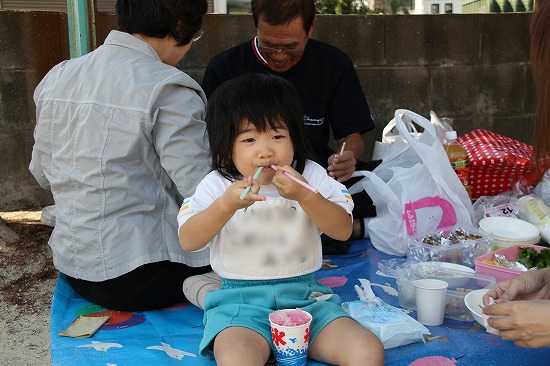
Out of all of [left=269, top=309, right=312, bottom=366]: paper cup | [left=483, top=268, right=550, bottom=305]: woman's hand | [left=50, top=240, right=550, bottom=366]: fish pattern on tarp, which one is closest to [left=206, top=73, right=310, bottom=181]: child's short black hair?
[left=269, top=309, right=312, bottom=366]: paper cup

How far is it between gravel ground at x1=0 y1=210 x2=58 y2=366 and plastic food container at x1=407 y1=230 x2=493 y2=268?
1.61 m

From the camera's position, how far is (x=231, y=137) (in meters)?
1.89

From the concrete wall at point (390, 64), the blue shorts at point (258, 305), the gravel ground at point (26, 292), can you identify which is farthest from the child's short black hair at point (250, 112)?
the concrete wall at point (390, 64)

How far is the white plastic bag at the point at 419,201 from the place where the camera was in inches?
111

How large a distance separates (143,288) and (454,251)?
1273 mm

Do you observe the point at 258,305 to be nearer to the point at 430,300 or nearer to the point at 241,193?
the point at 241,193

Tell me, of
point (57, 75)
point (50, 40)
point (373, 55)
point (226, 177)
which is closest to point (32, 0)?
point (50, 40)

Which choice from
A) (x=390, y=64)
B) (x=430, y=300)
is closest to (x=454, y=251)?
(x=430, y=300)

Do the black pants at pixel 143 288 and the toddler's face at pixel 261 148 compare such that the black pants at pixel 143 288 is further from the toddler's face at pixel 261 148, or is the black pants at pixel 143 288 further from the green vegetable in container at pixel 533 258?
the green vegetable in container at pixel 533 258

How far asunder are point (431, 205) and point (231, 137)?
1.32 m

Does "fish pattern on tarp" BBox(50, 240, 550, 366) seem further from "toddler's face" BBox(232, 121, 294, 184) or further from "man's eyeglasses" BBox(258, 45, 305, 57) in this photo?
"man's eyeglasses" BBox(258, 45, 305, 57)

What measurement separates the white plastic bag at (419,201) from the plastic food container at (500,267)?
0.28 metres

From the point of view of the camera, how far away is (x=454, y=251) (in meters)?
2.57

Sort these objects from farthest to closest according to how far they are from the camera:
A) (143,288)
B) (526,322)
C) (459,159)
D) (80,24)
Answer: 1. (459,159)
2. (80,24)
3. (143,288)
4. (526,322)
